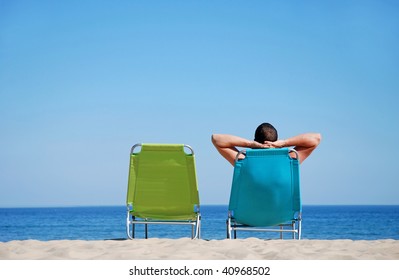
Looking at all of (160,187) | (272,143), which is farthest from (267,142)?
(160,187)

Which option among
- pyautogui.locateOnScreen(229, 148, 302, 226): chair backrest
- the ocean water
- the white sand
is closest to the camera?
the white sand

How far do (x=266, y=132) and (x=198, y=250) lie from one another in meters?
1.68

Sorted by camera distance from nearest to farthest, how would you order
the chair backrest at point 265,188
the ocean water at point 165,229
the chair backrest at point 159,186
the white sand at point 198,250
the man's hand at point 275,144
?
the white sand at point 198,250, the chair backrest at point 265,188, the man's hand at point 275,144, the chair backrest at point 159,186, the ocean water at point 165,229

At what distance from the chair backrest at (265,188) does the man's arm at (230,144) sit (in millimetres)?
242

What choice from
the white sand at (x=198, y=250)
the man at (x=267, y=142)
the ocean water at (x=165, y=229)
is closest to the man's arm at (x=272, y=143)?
the man at (x=267, y=142)

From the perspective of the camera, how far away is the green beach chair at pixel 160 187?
5.35 m

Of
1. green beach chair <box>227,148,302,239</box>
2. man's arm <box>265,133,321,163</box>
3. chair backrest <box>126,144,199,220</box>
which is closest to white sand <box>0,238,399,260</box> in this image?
green beach chair <box>227,148,302,239</box>

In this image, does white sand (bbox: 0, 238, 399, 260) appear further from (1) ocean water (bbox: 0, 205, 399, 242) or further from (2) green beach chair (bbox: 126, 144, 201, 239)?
(1) ocean water (bbox: 0, 205, 399, 242)

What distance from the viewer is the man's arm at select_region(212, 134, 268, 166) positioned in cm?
526

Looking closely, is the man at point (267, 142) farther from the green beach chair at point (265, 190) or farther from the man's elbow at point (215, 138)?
the green beach chair at point (265, 190)

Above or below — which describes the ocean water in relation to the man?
below

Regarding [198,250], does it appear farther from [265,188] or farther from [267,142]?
[267,142]
